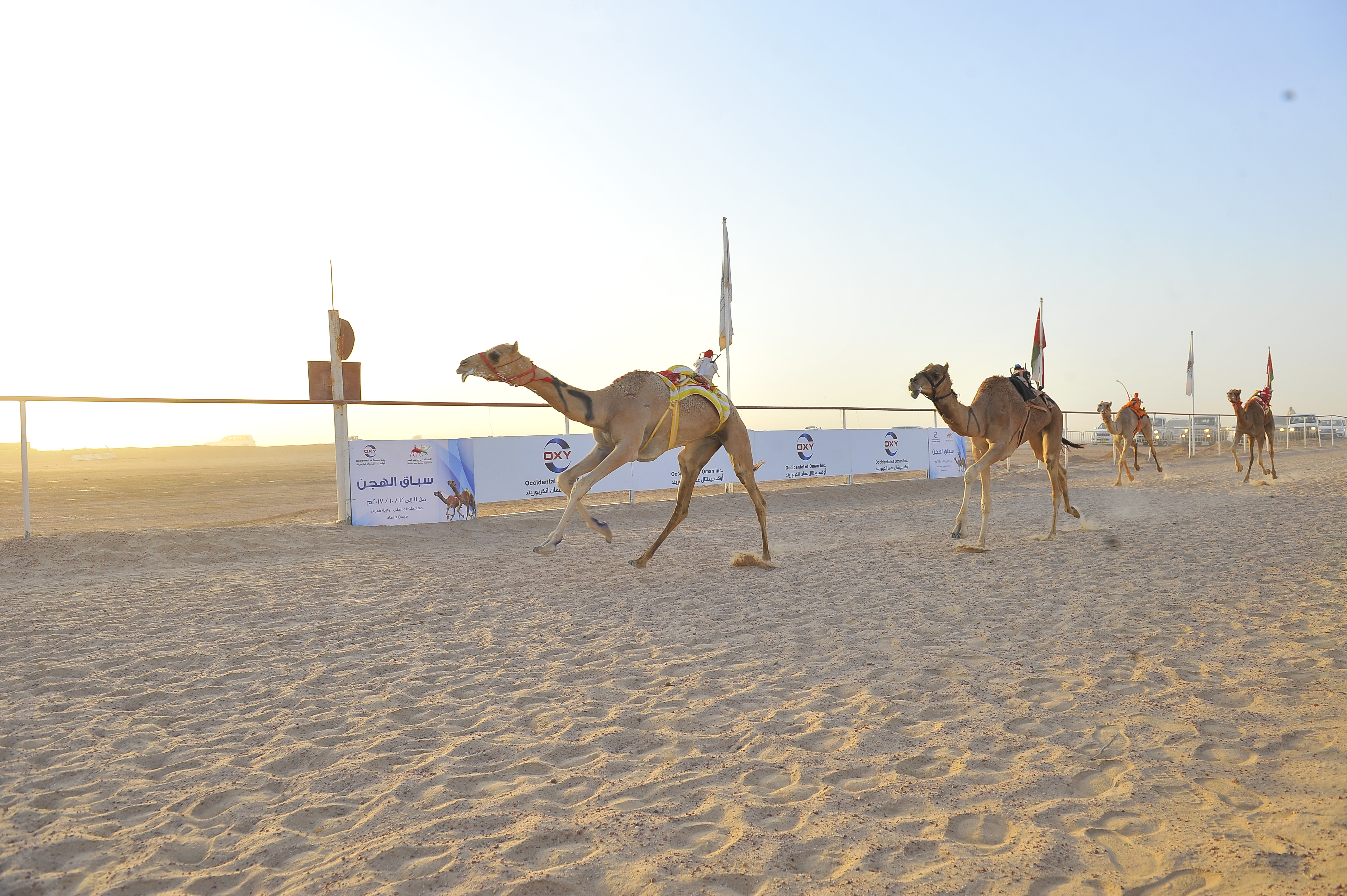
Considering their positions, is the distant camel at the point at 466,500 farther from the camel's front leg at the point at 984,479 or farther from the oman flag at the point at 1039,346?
the oman flag at the point at 1039,346

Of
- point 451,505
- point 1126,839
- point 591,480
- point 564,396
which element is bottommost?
point 1126,839

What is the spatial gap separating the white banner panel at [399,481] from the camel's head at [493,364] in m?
6.63

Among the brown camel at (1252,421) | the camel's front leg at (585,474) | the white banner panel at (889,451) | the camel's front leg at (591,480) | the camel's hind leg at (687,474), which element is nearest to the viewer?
the camel's front leg at (591,480)

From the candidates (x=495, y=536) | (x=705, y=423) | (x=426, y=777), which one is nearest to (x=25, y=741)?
(x=426, y=777)

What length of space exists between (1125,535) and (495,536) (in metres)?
9.00

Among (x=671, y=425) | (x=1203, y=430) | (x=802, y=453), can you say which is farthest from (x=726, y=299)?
(x=1203, y=430)

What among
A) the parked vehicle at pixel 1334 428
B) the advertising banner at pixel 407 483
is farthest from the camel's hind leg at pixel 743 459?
the parked vehicle at pixel 1334 428

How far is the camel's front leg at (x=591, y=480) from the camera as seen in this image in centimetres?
691

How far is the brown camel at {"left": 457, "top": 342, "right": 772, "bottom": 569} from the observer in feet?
21.8

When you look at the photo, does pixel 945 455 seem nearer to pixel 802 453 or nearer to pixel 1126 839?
pixel 802 453

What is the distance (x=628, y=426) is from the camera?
24.2 ft

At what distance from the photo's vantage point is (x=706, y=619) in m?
5.91

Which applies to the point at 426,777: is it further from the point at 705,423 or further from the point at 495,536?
the point at 495,536

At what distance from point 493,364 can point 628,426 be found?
1.52 metres
